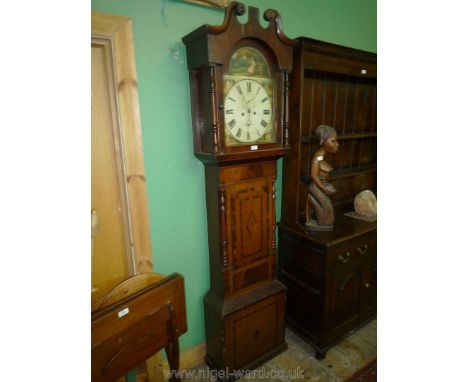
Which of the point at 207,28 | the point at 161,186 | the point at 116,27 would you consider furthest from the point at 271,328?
the point at 116,27

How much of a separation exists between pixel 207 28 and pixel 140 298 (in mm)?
1133

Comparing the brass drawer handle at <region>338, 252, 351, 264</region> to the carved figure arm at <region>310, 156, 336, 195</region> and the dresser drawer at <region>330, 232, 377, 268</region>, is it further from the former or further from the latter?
the carved figure arm at <region>310, 156, 336, 195</region>

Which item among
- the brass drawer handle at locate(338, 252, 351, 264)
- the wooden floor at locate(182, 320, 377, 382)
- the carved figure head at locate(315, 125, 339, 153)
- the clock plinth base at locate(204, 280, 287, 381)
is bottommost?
the wooden floor at locate(182, 320, 377, 382)

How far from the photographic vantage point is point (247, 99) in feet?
4.64

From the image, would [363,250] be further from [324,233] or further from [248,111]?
[248,111]

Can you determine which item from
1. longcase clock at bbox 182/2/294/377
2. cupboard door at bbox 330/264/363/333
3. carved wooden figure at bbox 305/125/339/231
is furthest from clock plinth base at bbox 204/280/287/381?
carved wooden figure at bbox 305/125/339/231

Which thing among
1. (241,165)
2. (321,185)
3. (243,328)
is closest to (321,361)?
(243,328)

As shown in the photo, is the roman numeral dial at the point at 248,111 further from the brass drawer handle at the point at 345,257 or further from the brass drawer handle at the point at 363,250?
the brass drawer handle at the point at 363,250

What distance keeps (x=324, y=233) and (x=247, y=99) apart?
100 centimetres

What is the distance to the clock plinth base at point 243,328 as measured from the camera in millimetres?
1620

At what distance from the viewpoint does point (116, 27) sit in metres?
1.25

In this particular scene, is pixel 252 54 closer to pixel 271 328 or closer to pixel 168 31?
pixel 168 31

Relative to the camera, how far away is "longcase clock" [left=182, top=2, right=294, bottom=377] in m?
1.32

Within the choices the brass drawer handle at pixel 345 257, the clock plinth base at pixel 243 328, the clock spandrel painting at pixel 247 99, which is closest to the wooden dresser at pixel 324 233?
the brass drawer handle at pixel 345 257
